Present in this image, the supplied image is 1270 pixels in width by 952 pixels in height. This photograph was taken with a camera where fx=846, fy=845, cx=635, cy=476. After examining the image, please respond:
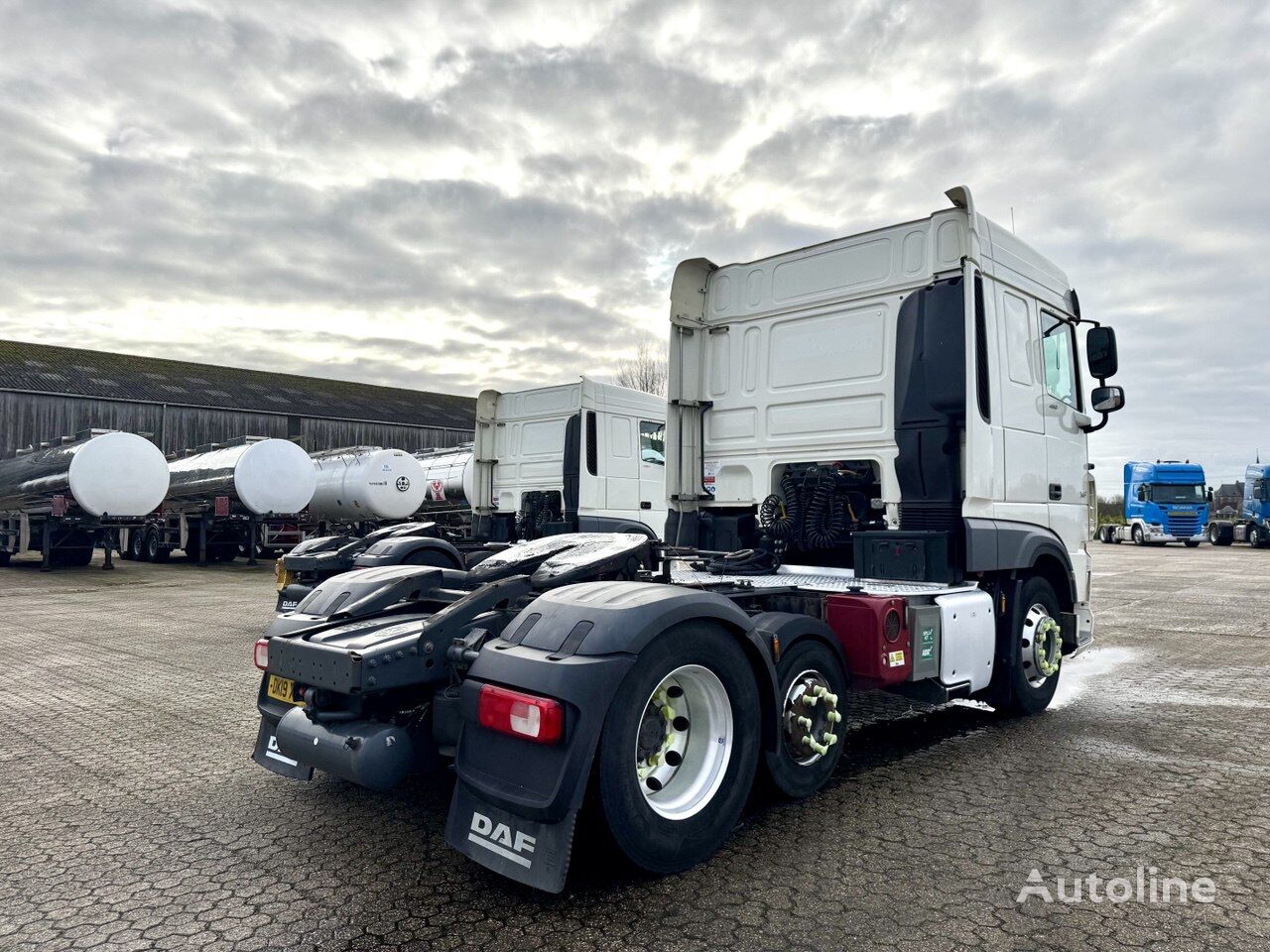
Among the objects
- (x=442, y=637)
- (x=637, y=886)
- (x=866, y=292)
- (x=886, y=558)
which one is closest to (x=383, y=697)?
(x=442, y=637)

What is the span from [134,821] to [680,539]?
3.77m

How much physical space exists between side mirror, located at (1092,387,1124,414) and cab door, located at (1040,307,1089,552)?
17 cm

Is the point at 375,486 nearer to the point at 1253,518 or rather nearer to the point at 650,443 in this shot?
the point at 650,443

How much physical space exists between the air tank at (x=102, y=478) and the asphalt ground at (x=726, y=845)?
15102 mm

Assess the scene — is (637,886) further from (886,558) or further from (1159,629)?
(1159,629)

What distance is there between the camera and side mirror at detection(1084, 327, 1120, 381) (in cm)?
594

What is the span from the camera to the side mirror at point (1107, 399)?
589 centimetres

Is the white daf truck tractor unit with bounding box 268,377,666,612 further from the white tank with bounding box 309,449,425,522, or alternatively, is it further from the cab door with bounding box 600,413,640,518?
the white tank with bounding box 309,449,425,522

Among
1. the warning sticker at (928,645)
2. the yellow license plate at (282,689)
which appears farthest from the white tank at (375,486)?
the warning sticker at (928,645)

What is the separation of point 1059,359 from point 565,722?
4.94 meters

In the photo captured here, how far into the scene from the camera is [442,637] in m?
3.45

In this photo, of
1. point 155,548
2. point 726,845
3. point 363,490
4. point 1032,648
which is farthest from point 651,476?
point 155,548

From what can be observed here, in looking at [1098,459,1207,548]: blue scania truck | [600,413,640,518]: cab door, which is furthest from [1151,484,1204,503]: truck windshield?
[600,413,640,518]: cab door

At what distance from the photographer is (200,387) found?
38219 mm
